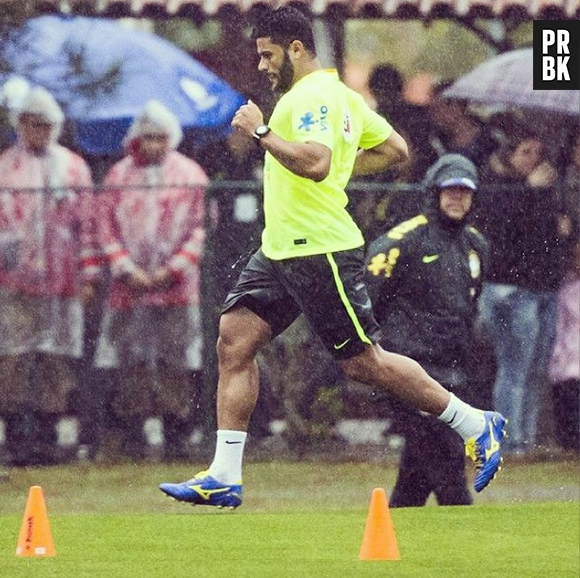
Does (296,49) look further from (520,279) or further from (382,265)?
(520,279)

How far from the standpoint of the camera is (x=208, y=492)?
1050 centimetres

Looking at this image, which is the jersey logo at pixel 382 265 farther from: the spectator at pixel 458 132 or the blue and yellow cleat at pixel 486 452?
the spectator at pixel 458 132

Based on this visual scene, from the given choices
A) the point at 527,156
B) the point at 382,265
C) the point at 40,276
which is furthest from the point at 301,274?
the point at 527,156

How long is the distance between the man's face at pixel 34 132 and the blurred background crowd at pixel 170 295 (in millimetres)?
10

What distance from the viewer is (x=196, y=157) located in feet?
47.7

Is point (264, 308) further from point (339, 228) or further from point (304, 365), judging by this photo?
point (304, 365)

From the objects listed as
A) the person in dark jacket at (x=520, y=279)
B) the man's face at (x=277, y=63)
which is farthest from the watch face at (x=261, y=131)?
the person in dark jacket at (x=520, y=279)

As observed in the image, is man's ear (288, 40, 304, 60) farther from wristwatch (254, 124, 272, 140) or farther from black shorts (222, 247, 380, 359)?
black shorts (222, 247, 380, 359)

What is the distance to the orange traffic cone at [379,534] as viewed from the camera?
392 inches

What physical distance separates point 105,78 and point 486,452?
4.53 meters

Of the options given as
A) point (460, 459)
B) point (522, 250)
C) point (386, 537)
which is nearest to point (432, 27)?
point (522, 250)

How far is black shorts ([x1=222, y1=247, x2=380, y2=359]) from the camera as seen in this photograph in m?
10.4

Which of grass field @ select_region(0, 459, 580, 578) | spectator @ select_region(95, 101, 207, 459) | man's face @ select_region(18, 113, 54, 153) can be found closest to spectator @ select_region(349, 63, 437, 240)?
spectator @ select_region(95, 101, 207, 459)

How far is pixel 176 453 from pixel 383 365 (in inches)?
151
